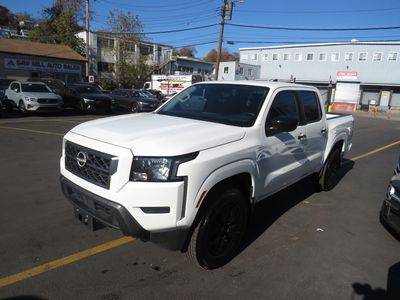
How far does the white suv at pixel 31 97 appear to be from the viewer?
18.4 m

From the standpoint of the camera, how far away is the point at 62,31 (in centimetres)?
4869

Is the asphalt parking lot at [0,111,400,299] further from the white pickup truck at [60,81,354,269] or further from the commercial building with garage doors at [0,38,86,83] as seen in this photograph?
the commercial building with garage doors at [0,38,86,83]

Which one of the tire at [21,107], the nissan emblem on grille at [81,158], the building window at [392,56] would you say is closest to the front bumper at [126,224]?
the nissan emblem on grille at [81,158]

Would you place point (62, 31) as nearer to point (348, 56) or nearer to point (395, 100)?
point (348, 56)

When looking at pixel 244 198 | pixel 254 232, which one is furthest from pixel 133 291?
pixel 254 232

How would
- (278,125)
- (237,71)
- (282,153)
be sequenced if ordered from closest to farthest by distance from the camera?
1. (278,125)
2. (282,153)
3. (237,71)

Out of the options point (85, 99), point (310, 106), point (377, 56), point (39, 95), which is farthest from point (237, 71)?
point (310, 106)

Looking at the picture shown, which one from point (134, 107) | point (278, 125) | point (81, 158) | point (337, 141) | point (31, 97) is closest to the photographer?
point (81, 158)

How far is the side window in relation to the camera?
5516 mm

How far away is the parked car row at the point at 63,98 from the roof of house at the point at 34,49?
11441 mm

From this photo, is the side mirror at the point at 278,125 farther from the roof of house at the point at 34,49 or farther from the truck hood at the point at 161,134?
the roof of house at the point at 34,49

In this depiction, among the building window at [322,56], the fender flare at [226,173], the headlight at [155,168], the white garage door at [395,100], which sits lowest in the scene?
the white garage door at [395,100]

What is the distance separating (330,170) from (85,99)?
16.6 metres

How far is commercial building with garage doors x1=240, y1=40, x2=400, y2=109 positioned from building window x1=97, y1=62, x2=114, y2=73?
25.7m
